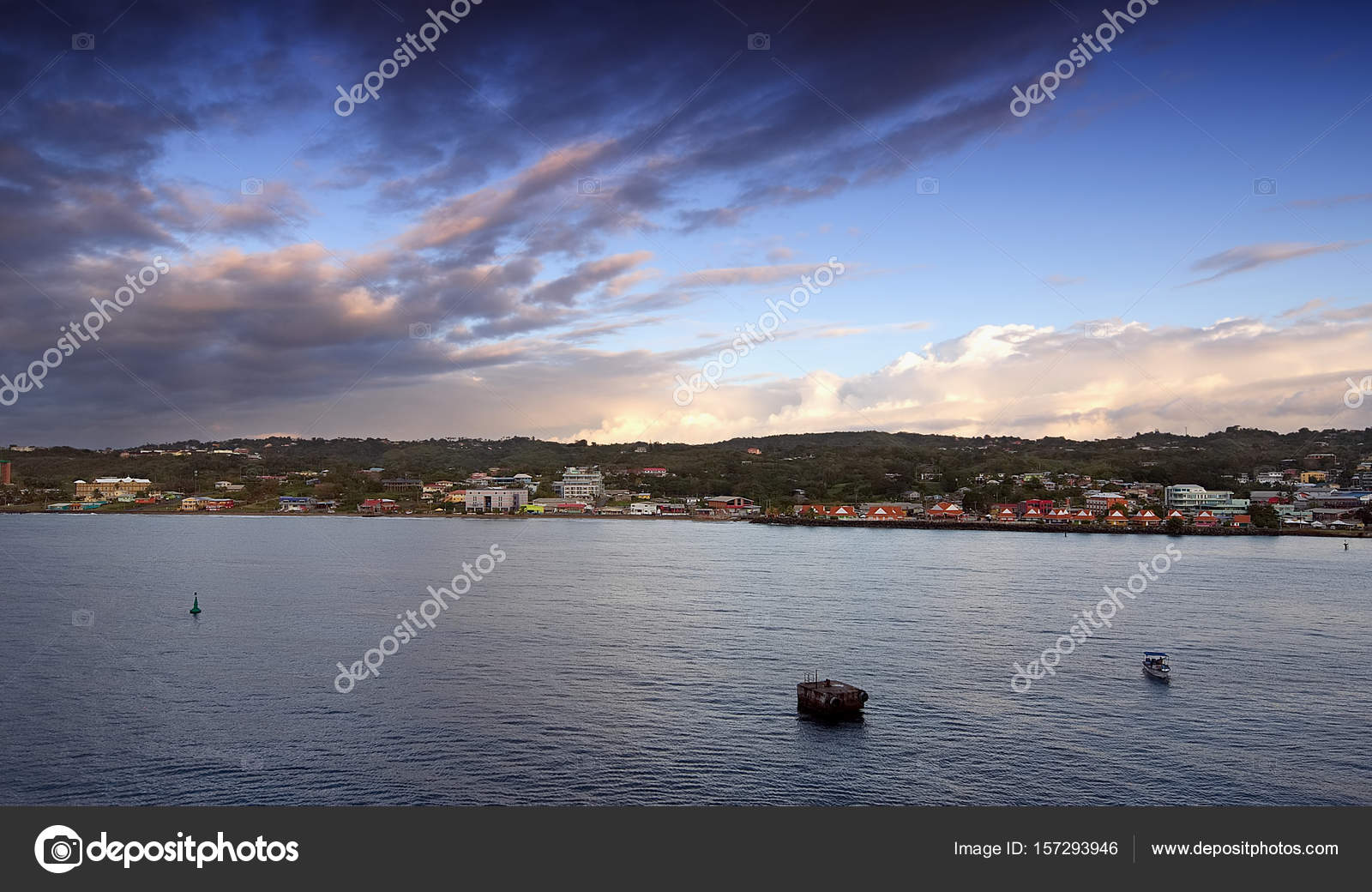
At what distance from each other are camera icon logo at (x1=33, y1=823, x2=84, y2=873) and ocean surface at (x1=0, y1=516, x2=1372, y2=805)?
615 centimetres

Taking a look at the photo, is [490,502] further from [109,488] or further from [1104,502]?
[1104,502]

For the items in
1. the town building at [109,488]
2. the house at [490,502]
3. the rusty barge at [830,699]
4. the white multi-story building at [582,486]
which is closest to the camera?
the rusty barge at [830,699]

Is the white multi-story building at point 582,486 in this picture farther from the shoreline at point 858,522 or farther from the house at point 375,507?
the house at point 375,507

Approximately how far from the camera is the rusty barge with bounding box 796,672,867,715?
15.2m

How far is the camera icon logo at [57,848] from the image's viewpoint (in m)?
5.31

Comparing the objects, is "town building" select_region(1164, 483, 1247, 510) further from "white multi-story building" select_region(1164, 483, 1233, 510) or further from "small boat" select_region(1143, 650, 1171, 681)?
"small boat" select_region(1143, 650, 1171, 681)

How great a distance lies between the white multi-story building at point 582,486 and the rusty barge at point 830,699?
79626mm

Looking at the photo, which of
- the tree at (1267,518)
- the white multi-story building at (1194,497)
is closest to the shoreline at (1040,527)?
the tree at (1267,518)

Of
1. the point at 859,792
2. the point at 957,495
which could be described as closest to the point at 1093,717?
the point at 859,792

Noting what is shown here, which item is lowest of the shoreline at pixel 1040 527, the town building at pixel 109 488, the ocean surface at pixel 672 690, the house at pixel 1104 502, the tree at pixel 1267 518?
the ocean surface at pixel 672 690

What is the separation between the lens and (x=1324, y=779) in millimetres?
12383

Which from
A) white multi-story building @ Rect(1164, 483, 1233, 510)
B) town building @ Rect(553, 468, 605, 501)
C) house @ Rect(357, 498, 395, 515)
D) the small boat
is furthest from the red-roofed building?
house @ Rect(357, 498, 395, 515)

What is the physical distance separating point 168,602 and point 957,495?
243 ft

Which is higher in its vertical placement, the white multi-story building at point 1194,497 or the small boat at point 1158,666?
the white multi-story building at point 1194,497
